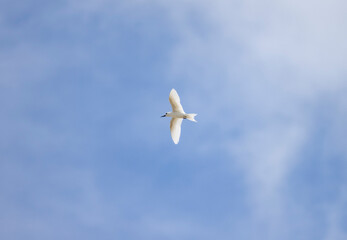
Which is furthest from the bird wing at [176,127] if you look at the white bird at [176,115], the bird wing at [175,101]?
the bird wing at [175,101]

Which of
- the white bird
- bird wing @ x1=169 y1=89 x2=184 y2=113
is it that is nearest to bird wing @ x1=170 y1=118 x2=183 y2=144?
the white bird

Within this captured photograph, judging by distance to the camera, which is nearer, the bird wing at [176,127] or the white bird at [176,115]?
the white bird at [176,115]

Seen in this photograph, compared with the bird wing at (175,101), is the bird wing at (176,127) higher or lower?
lower

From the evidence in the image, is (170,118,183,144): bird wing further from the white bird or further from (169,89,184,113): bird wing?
(169,89,184,113): bird wing

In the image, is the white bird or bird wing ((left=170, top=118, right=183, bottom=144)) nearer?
the white bird

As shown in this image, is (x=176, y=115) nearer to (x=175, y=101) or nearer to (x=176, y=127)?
(x=175, y=101)

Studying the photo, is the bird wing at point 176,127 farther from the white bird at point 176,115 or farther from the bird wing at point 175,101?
the bird wing at point 175,101

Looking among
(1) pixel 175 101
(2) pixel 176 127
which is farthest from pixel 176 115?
(2) pixel 176 127
